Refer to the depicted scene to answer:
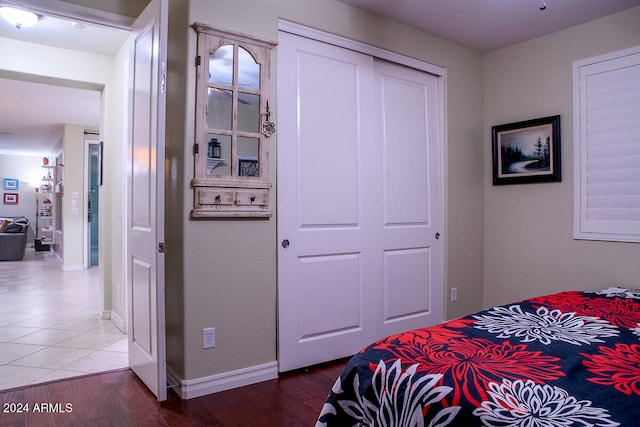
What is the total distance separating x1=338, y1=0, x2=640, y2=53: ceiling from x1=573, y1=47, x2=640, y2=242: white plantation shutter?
0.35 metres

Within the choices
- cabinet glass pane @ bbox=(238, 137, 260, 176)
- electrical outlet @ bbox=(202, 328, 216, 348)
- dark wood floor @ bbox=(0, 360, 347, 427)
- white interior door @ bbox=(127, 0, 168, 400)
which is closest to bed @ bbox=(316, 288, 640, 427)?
dark wood floor @ bbox=(0, 360, 347, 427)

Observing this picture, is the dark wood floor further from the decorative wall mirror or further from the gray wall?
the decorative wall mirror

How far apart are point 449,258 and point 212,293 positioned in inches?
82.2

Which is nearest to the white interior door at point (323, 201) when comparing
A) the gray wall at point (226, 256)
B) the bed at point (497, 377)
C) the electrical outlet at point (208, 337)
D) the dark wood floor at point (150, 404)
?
the gray wall at point (226, 256)

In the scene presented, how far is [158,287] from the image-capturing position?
2162mm

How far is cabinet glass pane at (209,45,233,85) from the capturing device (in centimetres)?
233

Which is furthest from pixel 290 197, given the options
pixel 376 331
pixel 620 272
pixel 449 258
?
pixel 620 272

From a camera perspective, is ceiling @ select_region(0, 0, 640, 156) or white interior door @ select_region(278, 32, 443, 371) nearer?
white interior door @ select_region(278, 32, 443, 371)

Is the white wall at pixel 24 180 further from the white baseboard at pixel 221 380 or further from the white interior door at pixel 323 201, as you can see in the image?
the white interior door at pixel 323 201

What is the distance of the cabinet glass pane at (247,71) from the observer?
2426mm

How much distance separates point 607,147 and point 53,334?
4.58 meters

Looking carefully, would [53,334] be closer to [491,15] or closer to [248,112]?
[248,112]

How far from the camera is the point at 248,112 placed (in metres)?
2.46

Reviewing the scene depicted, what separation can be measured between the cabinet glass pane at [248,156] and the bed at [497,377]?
1411mm
